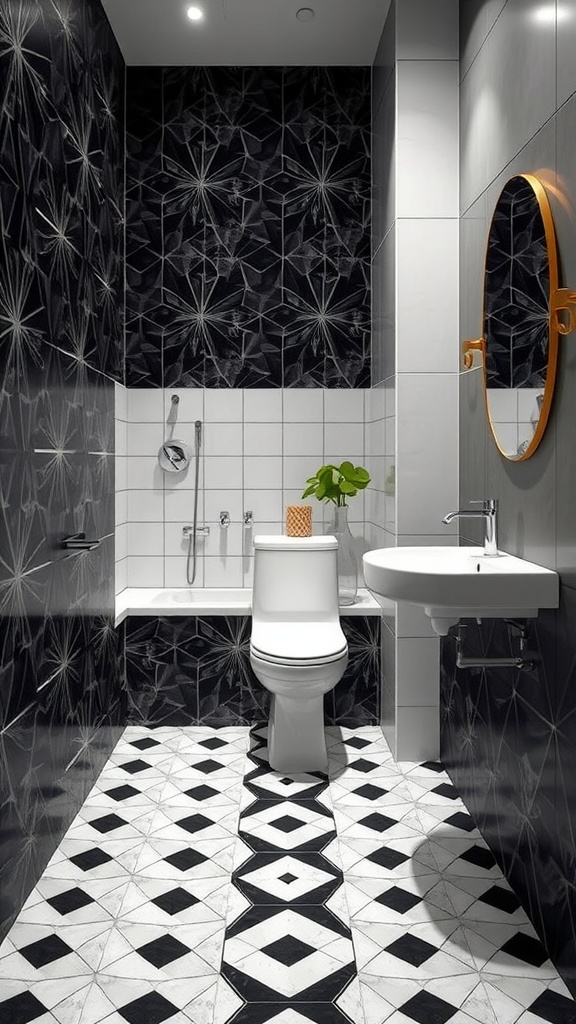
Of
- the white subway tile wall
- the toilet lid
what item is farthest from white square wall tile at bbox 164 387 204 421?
the toilet lid

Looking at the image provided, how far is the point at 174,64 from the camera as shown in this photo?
3646 mm

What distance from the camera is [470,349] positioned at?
2719 millimetres

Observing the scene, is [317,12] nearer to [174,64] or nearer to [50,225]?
[174,64]

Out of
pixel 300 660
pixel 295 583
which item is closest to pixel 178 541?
pixel 295 583

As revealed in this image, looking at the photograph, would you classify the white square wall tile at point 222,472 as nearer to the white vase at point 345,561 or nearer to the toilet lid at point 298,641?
the white vase at point 345,561

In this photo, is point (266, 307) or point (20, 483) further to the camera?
point (266, 307)

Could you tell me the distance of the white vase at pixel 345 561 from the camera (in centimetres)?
357

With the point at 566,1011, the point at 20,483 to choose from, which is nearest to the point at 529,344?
the point at 20,483

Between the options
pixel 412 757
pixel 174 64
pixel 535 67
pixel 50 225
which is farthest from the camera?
pixel 174 64

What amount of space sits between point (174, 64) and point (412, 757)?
10.6ft

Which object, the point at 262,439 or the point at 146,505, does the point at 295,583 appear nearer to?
the point at 262,439

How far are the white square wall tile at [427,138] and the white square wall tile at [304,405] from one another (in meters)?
1.02

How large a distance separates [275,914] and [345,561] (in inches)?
69.9

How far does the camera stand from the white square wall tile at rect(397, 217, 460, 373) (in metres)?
2.97
